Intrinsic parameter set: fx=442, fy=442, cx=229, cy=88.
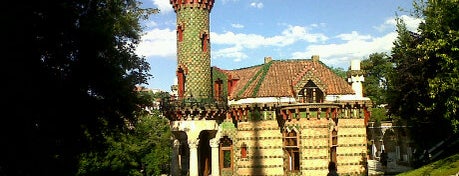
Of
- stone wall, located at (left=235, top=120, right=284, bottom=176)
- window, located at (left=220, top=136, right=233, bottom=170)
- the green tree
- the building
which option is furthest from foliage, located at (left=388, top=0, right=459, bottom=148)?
window, located at (left=220, top=136, right=233, bottom=170)

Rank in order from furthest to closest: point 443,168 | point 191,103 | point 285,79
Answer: point 285,79 → point 191,103 → point 443,168

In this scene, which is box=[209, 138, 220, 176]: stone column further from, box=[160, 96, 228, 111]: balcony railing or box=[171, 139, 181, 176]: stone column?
box=[171, 139, 181, 176]: stone column

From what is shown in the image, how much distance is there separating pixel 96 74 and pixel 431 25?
44.5ft

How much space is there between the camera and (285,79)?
1074 inches

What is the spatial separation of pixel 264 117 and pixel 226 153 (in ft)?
11.1

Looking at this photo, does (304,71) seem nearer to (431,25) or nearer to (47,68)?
(431,25)

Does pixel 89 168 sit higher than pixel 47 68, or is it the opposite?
pixel 47 68

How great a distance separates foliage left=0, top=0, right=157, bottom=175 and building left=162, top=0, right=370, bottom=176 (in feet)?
35.5

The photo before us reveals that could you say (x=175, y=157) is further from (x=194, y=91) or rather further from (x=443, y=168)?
(x=443, y=168)

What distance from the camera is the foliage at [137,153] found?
23.8 m

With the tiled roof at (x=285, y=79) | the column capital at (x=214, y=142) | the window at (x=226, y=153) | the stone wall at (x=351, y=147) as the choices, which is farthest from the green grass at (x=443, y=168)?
the column capital at (x=214, y=142)

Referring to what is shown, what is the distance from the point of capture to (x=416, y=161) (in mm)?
26844

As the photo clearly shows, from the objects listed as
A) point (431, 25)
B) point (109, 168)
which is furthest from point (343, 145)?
point (109, 168)

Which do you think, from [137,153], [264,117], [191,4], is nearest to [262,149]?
[264,117]
